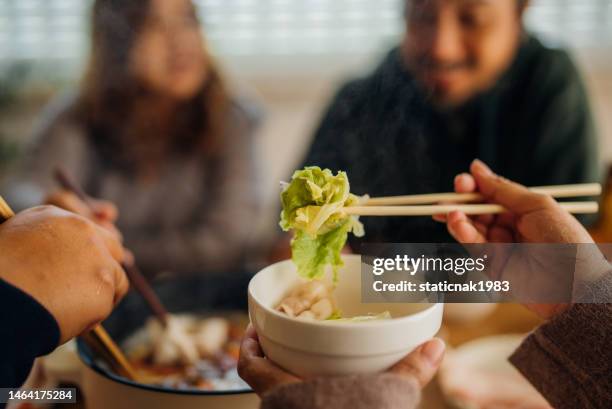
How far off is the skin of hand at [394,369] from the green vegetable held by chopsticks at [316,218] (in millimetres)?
A: 132

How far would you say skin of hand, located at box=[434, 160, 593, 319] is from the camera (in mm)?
710

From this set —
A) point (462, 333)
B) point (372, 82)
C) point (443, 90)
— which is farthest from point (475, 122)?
point (462, 333)

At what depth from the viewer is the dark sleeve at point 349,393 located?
499mm

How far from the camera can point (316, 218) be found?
2.04 ft

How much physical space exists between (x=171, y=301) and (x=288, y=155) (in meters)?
1.66

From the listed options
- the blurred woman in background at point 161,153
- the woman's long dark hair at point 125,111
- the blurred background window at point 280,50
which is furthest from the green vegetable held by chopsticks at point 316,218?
the blurred background window at point 280,50

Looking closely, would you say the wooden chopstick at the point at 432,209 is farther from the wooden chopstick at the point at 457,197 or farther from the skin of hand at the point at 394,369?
the skin of hand at the point at 394,369

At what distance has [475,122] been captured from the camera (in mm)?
1586

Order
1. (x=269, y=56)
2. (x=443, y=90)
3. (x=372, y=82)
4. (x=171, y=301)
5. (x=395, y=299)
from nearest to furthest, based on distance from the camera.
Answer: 1. (x=395, y=299)
2. (x=171, y=301)
3. (x=372, y=82)
4. (x=443, y=90)
5. (x=269, y=56)

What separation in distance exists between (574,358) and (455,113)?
0.99 metres

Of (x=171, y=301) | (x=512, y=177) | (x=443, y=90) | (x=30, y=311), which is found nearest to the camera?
(x=30, y=311)

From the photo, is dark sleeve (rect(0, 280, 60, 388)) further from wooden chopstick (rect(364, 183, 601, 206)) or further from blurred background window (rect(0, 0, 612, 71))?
blurred background window (rect(0, 0, 612, 71))

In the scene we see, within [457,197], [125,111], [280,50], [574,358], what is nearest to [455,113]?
[457,197]

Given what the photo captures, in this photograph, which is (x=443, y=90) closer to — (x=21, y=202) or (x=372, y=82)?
(x=372, y=82)
